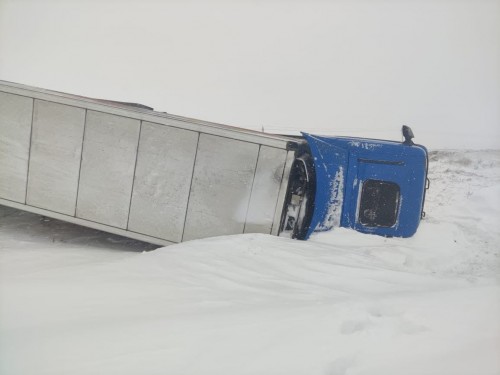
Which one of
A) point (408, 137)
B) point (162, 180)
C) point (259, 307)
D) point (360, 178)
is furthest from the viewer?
point (408, 137)

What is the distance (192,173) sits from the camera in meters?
5.57

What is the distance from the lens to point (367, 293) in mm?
3400

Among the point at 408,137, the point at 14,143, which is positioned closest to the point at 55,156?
the point at 14,143

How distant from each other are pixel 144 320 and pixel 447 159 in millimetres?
13387

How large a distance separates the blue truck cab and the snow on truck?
0.05 feet

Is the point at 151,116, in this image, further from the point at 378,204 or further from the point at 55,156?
the point at 378,204

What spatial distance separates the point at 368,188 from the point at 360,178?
0.65 ft

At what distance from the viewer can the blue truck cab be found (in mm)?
5492

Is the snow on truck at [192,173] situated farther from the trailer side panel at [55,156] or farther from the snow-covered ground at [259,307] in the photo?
the snow-covered ground at [259,307]

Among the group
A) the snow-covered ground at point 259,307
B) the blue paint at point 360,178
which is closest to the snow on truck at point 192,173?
the blue paint at point 360,178

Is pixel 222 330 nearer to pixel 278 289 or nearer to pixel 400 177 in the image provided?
pixel 278 289

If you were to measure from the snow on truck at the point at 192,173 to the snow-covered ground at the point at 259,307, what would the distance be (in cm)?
48

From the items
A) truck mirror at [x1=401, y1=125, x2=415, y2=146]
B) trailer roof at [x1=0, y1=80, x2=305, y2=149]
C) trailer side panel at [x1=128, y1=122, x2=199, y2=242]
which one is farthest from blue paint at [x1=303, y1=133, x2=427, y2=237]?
trailer side panel at [x1=128, y1=122, x2=199, y2=242]

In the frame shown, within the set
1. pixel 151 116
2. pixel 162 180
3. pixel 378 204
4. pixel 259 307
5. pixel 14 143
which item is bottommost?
pixel 259 307
